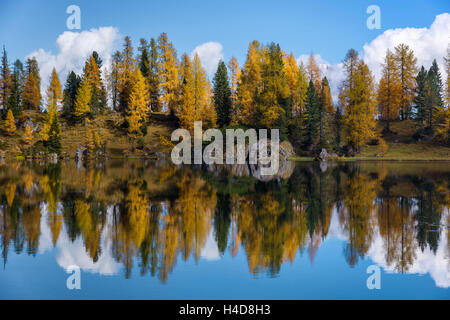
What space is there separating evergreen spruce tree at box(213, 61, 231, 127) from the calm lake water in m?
44.2

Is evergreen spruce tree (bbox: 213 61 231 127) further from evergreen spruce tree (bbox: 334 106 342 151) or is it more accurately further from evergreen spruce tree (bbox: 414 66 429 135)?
evergreen spruce tree (bbox: 414 66 429 135)

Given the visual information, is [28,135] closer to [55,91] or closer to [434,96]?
[55,91]

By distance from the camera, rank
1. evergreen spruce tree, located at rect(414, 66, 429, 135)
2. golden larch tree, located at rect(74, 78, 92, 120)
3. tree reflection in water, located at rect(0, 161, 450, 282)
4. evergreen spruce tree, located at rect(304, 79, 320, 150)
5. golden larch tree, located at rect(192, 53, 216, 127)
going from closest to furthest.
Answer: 1. tree reflection in water, located at rect(0, 161, 450, 282)
2. evergreen spruce tree, located at rect(304, 79, 320, 150)
3. evergreen spruce tree, located at rect(414, 66, 429, 135)
4. golden larch tree, located at rect(192, 53, 216, 127)
5. golden larch tree, located at rect(74, 78, 92, 120)

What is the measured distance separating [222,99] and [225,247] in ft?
172

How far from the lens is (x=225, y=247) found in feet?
30.2

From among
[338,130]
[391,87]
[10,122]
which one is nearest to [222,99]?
[338,130]

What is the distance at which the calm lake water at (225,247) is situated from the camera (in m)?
6.91

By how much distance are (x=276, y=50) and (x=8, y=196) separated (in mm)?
45515

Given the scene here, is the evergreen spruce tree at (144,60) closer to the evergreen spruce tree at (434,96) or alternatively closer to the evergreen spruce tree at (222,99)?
the evergreen spruce tree at (222,99)

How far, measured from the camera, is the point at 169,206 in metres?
14.6

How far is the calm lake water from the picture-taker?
6906 millimetres

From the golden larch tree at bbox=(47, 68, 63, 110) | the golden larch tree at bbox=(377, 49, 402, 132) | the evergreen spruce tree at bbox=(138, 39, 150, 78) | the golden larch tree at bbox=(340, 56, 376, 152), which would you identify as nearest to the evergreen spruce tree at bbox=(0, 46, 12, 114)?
the golden larch tree at bbox=(47, 68, 63, 110)

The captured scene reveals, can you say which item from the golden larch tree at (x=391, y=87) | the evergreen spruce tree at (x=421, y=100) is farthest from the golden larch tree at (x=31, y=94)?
the evergreen spruce tree at (x=421, y=100)

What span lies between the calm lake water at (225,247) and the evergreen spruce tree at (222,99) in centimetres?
4416
